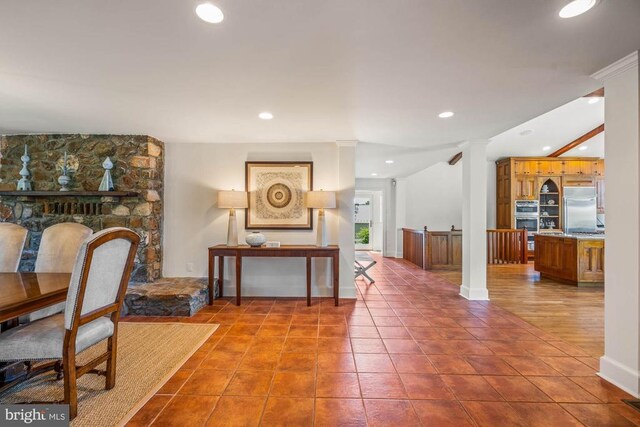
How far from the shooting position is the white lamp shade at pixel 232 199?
151 inches

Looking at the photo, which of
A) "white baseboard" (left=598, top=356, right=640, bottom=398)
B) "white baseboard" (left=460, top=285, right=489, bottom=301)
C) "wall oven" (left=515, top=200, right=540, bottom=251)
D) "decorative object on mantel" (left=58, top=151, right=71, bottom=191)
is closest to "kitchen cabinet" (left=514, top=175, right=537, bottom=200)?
"wall oven" (left=515, top=200, right=540, bottom=251)

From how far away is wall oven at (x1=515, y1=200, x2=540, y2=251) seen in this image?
24.9 feet

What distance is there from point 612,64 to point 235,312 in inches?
155

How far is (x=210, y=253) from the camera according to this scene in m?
3.76

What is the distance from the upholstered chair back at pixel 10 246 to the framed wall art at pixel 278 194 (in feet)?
7.37

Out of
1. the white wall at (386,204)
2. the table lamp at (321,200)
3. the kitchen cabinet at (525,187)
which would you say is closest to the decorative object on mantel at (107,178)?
the table lamp at (321,200)

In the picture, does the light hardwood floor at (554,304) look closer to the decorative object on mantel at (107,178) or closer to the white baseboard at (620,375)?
the white baseboard at (620,375)

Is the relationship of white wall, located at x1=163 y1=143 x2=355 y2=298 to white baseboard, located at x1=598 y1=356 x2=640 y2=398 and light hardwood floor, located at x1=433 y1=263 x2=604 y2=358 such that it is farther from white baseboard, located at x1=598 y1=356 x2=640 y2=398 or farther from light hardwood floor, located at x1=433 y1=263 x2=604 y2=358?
white baseboard, located at x1=598 y1=356 x2=640 y2=398

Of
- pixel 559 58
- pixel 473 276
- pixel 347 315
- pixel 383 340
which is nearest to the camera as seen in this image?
pixel 559 58

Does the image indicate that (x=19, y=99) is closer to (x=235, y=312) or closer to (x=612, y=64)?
(x=235, y=312)

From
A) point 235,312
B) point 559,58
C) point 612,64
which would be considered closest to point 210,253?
point 235,312

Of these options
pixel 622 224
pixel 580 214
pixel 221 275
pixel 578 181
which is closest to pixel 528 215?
pixel 580 214

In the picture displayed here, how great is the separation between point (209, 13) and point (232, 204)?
253cm

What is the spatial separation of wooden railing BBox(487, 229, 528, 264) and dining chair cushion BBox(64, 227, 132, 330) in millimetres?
7293
